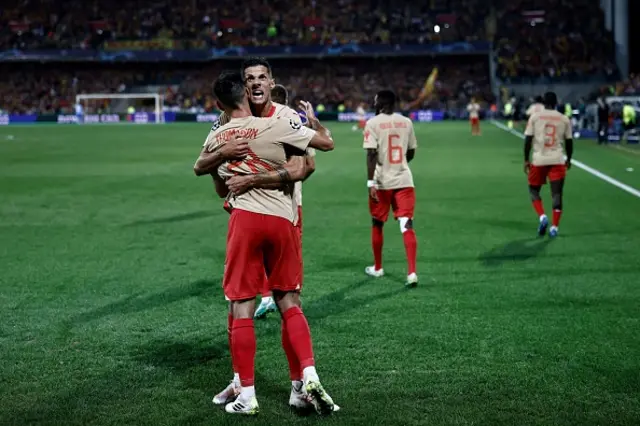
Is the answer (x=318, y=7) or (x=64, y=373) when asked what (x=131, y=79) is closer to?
(x=318, y=7)

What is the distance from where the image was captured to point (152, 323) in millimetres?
7910

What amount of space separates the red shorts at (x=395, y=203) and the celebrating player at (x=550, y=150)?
3.97 m

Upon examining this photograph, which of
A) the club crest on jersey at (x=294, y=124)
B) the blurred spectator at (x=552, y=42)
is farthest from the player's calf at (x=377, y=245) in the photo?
the blurred spectator at (x=552, y=42)

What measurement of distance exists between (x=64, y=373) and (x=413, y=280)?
4.30 meters

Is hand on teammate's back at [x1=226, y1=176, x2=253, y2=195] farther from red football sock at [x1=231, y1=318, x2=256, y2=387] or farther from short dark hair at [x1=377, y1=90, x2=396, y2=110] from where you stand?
short dark hair at [x1=377, y1=90, x2=396, y2=110]

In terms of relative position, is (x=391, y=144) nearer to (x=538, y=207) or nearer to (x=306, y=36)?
(x=538, y=207)

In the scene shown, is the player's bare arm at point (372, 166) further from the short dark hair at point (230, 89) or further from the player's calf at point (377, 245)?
the short dark hair at point (230, 89)

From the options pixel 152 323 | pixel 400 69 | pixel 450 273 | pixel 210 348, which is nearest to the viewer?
pixel 210 348

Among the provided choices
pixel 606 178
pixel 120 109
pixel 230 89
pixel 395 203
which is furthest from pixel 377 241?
pixel 120 109

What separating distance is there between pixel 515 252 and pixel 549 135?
2461mm

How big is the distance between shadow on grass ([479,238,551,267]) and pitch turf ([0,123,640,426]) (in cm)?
4

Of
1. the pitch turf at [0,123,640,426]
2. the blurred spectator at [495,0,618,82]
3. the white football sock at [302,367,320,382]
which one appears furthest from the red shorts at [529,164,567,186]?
the blurred spectator at [495,0,618,82]

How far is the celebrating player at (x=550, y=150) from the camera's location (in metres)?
13.1

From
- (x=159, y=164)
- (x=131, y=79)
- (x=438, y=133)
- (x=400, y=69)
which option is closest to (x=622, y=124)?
(x=438, y=133)
